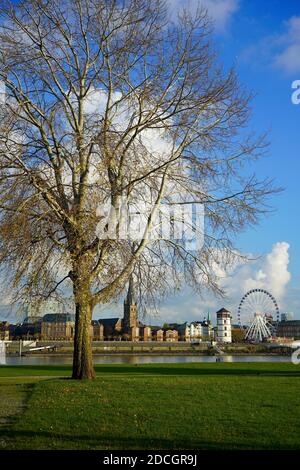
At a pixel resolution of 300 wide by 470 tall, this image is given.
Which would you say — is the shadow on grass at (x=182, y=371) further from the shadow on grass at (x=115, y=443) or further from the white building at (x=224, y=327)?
the white building at (x=224, y=327)

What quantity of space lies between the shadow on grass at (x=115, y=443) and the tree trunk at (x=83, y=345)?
908cm

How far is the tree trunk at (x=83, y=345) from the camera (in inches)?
680

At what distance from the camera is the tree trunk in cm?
1726

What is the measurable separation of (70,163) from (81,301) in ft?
14.6

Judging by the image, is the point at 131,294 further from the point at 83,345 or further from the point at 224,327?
the point at 224,327

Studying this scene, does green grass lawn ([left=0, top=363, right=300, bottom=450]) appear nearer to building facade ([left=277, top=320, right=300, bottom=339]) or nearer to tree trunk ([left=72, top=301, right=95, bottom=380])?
tree trunk ([left=72, top=301, right=95, bottom=380])

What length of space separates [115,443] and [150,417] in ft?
7.48

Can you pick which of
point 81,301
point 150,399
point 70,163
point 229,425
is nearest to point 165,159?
point 70,163

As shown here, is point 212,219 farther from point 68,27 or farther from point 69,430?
point 69,430

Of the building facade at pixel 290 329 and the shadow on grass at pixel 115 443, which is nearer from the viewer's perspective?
the shadow on grass at pixel 115 443

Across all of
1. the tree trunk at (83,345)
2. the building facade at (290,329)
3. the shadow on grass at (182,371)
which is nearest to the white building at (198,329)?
the building facade at (290,329)

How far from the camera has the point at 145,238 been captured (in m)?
17.5

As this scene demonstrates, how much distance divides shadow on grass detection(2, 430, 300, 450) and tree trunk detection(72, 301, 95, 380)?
9.08 meters

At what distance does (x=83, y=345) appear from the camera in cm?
1745
